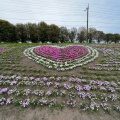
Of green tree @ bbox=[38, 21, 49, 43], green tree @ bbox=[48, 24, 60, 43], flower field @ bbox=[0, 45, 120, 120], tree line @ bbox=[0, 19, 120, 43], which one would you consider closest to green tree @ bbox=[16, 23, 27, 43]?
tree line @ bbox=[0, 19, 120, 43]

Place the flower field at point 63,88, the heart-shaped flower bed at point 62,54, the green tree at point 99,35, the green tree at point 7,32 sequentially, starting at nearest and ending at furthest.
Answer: the flower field at point 63,88
the heart-shaped flower bed at point 62,54
the green tree at point 7,32
the green tree at point 99,35

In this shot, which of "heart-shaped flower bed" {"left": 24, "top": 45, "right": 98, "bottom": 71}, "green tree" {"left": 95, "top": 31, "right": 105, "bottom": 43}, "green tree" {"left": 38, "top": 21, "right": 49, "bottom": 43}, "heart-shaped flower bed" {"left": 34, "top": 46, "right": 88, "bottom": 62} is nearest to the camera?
"heart-shaped flower bed" {"left": 24, "top": 45, "right": 98, "bottom": 71}

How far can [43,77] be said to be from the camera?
22.4ft

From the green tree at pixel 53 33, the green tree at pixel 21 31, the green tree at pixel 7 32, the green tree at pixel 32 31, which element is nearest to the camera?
the green tree at pixel 7 32

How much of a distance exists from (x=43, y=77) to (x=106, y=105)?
431 cm

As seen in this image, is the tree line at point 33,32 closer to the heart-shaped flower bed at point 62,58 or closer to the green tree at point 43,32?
the green tree at point 43,32

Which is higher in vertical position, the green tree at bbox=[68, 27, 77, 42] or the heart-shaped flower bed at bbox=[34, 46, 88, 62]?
the green tree at bbox=[68, 27, 77, 42]

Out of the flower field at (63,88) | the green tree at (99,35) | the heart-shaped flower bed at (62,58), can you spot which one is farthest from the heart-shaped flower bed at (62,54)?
the green tree at (99,35)

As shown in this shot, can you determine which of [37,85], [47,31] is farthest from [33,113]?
[47,31]

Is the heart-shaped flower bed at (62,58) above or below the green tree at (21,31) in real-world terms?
below

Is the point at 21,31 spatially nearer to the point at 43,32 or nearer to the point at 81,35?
the point at 43,32

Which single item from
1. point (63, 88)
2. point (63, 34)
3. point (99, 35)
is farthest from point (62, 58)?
point (99, 35)

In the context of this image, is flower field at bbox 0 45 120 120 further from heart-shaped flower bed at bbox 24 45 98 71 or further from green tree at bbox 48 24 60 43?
green tree at bbox 48 24 60 43

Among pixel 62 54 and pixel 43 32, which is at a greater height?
pixel 43 32
